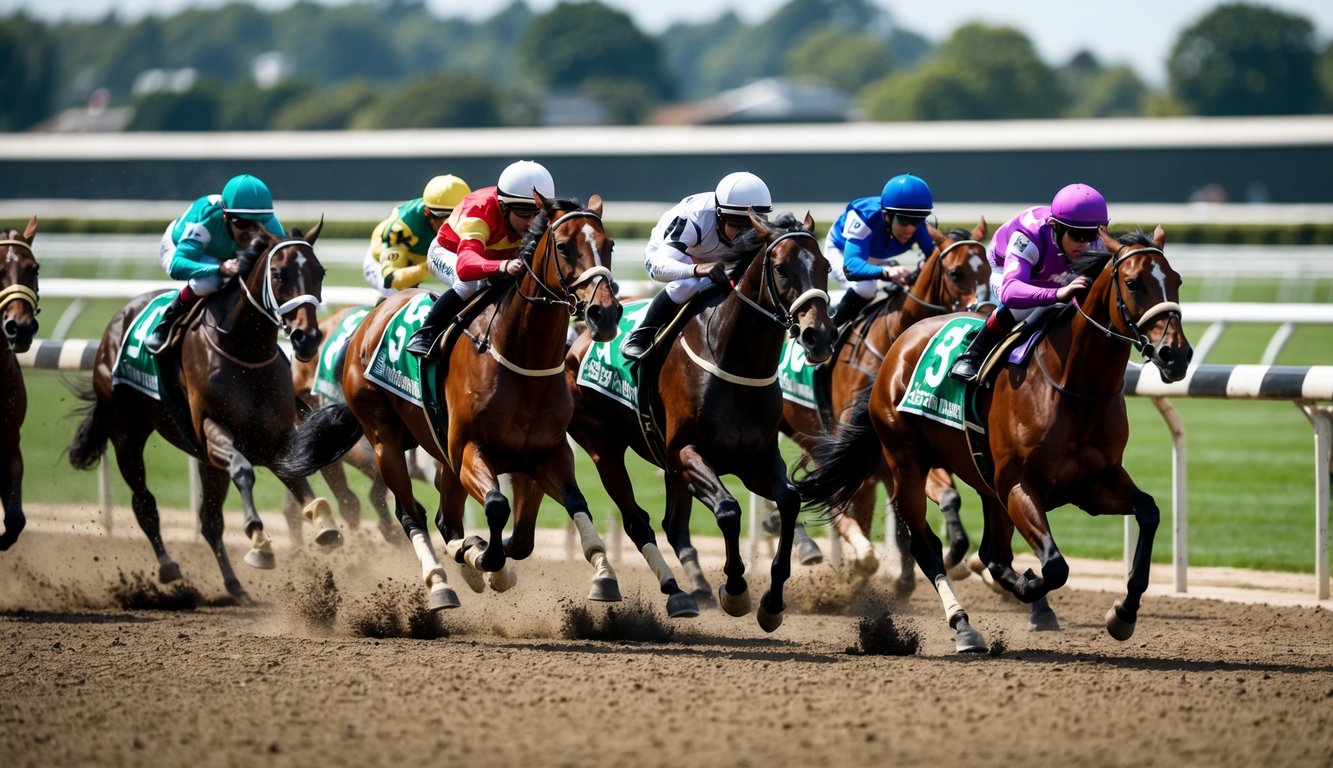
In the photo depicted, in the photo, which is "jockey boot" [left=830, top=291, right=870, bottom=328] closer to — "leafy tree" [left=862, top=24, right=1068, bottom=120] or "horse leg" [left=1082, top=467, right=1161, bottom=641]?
"horse leg" [left=1082, top=467, right=1161, bottom=641]

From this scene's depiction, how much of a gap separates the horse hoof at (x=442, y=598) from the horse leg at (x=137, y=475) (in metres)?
2.05

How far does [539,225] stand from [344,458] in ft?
9.25

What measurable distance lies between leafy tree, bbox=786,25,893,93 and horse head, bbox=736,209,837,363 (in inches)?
4795

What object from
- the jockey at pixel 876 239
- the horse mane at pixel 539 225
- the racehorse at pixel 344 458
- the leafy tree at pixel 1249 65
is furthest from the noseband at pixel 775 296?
the leafy tree at pixel 1249 65

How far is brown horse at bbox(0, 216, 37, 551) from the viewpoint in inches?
305

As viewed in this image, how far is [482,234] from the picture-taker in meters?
7.02

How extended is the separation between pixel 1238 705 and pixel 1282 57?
95178mm

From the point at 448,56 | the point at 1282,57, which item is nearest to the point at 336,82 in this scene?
the point at 448,56

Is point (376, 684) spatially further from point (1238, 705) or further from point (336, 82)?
point (336, 82)

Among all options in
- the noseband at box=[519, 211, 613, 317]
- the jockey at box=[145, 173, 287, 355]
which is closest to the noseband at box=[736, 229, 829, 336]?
the noseband at box=[519, 211, 613, 317]

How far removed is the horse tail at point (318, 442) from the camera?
25.5ft

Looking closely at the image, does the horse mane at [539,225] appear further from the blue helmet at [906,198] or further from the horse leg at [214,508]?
the horse leg at [214,508]

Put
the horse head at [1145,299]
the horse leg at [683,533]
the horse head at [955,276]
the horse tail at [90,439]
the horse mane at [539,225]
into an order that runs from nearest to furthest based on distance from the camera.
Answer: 1. the horse head at [1145,299]
2. the horse mane at [539,225]
3. the horse leg at [683,533]
4. the horse head at [955,276]
5. the horse tail at [90,439]

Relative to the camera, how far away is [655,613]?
7184 mm
